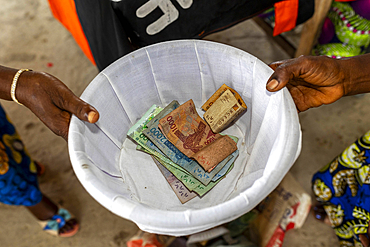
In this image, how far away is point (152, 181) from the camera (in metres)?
0.84

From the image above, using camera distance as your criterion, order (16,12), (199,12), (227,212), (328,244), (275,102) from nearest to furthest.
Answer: (227,212), (275,102), (199,12), (328,244), (16,12)

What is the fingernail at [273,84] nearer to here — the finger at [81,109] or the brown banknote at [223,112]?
the brown banknote at [223,112]

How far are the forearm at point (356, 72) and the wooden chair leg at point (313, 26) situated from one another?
638mm

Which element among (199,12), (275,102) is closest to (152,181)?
(275,102)

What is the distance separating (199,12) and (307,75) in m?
0.50

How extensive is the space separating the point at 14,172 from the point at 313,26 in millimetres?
1590

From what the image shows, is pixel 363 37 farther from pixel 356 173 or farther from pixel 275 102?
pixel 275 102

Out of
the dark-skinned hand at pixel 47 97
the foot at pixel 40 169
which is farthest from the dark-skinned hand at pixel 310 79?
the foot at pixel 40 169

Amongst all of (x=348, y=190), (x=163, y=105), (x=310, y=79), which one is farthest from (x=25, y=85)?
(x=348, y=190)

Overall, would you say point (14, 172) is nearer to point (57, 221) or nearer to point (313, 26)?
point (57, 221)

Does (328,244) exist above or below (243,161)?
below

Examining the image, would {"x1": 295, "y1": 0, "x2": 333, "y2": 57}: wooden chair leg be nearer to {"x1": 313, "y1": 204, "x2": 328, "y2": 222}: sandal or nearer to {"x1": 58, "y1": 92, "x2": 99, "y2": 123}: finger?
{"x1": 313, "y1": 204, "x2": 328, "y2": 222}: sandal

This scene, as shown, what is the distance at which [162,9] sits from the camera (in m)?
0.96

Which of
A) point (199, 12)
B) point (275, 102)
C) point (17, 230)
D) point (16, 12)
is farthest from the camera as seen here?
point (16, 12)
